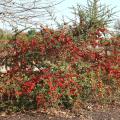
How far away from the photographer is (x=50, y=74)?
8.40 metres

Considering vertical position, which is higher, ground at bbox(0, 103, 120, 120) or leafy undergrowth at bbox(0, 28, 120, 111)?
leafy undergrowth at bbox(0, 28, 120, 111)

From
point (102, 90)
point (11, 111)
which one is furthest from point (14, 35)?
point (102, 90)

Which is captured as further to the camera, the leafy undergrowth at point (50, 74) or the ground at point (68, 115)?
the leafy undergrowth at point (50, 74)

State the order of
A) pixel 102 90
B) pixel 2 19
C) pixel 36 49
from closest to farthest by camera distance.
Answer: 1. pixel 2 19
2. pixel 36 49
3. pixel 102 90

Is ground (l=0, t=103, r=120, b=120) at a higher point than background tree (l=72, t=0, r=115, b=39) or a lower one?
lower

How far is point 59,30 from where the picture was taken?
9195 millimetres

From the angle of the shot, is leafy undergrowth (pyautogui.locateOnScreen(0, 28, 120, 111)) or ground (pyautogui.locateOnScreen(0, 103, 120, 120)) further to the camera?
leafy undergrowth (pyautogui.locateOnScreen(0, 28, 120, 111))

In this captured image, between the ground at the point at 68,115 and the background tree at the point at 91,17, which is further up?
the background tree at the point at 91,17

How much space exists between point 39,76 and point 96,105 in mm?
1866

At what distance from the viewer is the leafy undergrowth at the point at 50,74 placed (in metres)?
8.34

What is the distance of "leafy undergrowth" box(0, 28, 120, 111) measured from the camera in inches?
328

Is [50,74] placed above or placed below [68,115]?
above

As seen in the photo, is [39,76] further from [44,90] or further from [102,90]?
[102,90]

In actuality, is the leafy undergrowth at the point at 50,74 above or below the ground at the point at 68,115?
above
